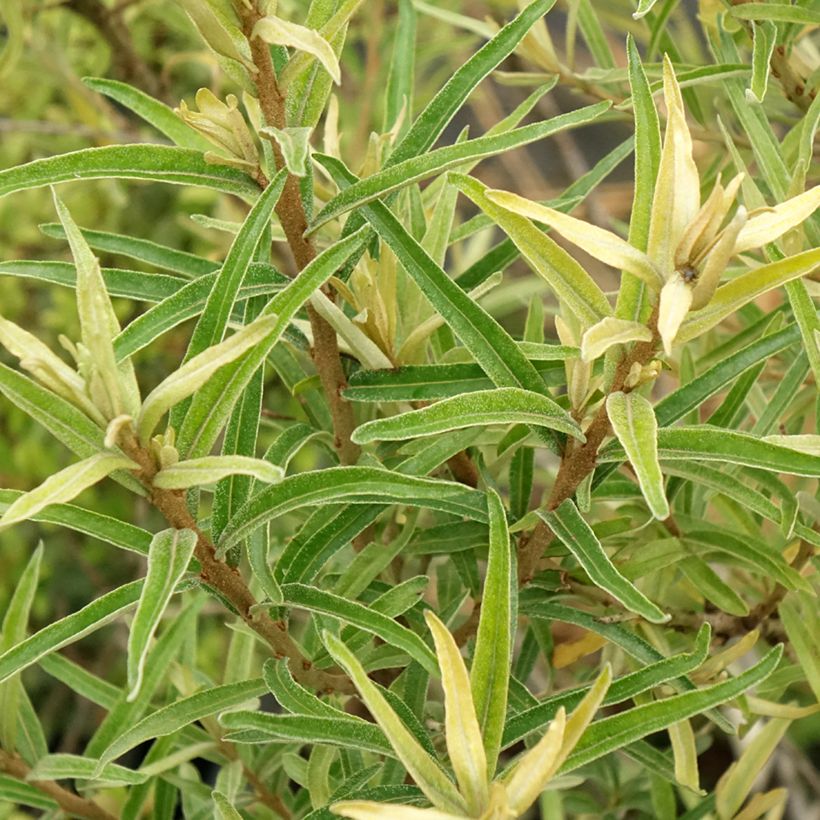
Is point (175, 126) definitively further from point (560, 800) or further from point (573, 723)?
point (560, 800)

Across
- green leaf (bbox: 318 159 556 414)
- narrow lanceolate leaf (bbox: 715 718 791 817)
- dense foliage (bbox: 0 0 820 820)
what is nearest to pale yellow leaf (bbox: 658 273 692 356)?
dense foliage (bbox: 0 0 820 820)

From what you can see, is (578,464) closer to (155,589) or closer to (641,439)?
(641,439)

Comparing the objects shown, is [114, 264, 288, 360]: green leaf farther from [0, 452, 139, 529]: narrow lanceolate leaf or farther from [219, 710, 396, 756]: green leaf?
[219, 710, 396, 756]: green leaf

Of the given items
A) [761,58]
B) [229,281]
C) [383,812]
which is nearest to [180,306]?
[229,281]

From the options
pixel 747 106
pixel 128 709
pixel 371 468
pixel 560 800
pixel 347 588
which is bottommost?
pixel 560 800

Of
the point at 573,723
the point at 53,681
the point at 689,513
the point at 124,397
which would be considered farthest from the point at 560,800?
the point at 53,681

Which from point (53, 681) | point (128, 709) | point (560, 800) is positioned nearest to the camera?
point (128, 709)
